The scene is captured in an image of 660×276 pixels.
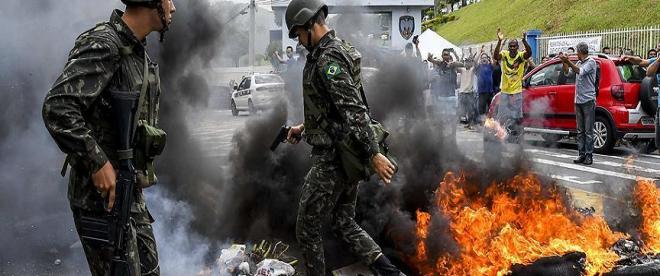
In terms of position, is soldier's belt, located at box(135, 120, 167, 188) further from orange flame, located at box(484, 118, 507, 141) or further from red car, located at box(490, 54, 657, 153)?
red car, located at box(490, 54, 657, 153)

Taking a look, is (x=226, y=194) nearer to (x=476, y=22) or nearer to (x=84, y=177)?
(x=84, y=177)

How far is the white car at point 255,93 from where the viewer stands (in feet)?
25.7

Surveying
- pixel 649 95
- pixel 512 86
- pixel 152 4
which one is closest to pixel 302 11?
pixel 152 4

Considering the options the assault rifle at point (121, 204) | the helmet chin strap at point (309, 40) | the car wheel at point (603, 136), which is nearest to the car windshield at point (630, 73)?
the car wheel at point (603, 136)

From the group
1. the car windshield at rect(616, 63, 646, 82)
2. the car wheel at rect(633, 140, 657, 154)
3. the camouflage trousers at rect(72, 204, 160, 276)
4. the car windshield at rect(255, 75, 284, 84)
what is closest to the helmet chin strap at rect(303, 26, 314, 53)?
the camouflage trousers at rect(72, 204, 160, 276)

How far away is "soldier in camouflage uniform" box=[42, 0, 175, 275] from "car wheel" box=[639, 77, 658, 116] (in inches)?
337

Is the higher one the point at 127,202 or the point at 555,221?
the point at 127,202

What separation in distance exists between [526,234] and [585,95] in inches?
212

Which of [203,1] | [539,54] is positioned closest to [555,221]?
[203,1]

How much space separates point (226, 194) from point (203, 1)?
1.89m

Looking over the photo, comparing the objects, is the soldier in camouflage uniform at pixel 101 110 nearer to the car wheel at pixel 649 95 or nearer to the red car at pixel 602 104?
the car wheel at pixel 649 95

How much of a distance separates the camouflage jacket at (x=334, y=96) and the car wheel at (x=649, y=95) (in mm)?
7338

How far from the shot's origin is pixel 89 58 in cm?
254

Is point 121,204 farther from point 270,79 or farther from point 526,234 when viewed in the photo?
point 270,79
